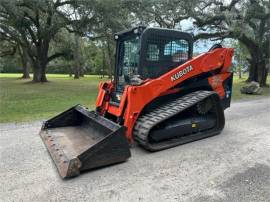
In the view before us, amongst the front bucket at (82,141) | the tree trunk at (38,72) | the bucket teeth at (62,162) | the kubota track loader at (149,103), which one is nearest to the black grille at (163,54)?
the kubota track loader at (149,103)

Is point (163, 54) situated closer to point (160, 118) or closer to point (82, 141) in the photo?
point (160, 118)

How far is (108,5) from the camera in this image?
15.3m

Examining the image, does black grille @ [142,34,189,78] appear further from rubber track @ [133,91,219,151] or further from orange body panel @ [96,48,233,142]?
rubber track @ [133,91,219,151]

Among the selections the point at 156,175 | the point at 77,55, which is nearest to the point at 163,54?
the point at 156,175

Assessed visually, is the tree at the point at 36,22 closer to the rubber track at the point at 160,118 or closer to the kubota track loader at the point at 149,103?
the kubota track loader at the point at 149,103

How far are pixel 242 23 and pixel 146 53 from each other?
13.8 metres

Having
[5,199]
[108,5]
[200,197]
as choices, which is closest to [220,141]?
[200,197]

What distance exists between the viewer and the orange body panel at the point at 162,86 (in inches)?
184

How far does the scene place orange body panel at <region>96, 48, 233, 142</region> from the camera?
4664 mm

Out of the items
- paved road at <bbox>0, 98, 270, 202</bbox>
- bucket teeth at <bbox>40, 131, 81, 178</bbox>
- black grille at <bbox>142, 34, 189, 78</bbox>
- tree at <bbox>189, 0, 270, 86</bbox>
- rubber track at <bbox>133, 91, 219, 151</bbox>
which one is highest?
tree at <bbox>189, 0, 270, 86</bbox>

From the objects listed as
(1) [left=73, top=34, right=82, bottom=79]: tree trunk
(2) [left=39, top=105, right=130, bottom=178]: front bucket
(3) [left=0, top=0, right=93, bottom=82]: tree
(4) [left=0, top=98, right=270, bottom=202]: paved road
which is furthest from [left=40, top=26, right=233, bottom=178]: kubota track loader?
(1) [left=73, top=34, right=82, bottom=79]: tree trunk

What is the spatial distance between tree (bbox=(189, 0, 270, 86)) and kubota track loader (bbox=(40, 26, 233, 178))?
39.9 ft

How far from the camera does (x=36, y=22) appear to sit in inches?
901

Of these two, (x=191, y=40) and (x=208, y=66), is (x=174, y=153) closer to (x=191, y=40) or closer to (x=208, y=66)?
(x=208, y=66)
